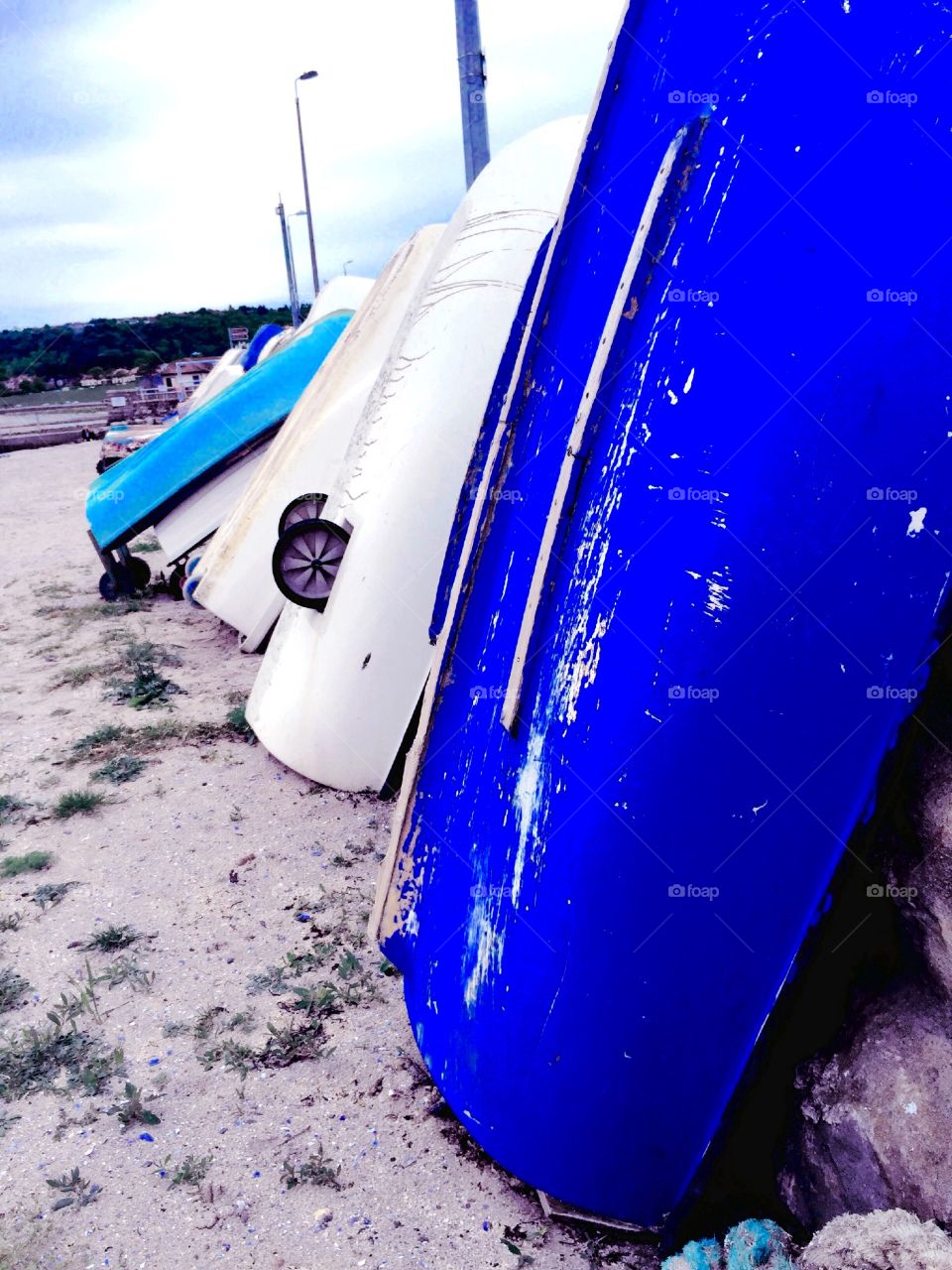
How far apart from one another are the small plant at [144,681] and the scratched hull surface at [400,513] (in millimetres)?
1196

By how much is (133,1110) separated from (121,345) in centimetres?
4569

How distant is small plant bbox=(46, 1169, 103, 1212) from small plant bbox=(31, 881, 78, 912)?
1.25m

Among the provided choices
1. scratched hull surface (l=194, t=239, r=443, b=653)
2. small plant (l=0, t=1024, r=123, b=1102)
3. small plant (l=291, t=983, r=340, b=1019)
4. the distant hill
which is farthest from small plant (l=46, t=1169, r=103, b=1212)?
the distant hill

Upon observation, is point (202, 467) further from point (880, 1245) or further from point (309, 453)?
point (880, 1245)

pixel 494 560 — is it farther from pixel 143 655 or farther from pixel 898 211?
pixel 143 655

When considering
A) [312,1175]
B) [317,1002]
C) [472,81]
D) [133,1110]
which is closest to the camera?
[312,1175]

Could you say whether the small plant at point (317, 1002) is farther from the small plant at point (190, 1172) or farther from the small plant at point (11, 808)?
the small plant at point (11, 808)

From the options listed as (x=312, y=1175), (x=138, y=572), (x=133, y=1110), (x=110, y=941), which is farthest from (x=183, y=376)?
(x=312, y=1175)

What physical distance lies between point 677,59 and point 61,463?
17.7m

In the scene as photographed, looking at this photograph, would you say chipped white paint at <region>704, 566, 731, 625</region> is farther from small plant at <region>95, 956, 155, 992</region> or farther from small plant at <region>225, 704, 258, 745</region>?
small plant at <region>225, 704, 258, 745</region>

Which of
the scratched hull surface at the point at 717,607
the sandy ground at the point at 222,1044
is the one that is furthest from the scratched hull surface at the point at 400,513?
the scratched hull surface at the point at 717,607

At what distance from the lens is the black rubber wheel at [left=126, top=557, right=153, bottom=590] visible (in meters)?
7.32

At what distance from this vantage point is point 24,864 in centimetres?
343

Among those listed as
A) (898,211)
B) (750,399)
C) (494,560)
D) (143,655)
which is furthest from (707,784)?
(143,655)
